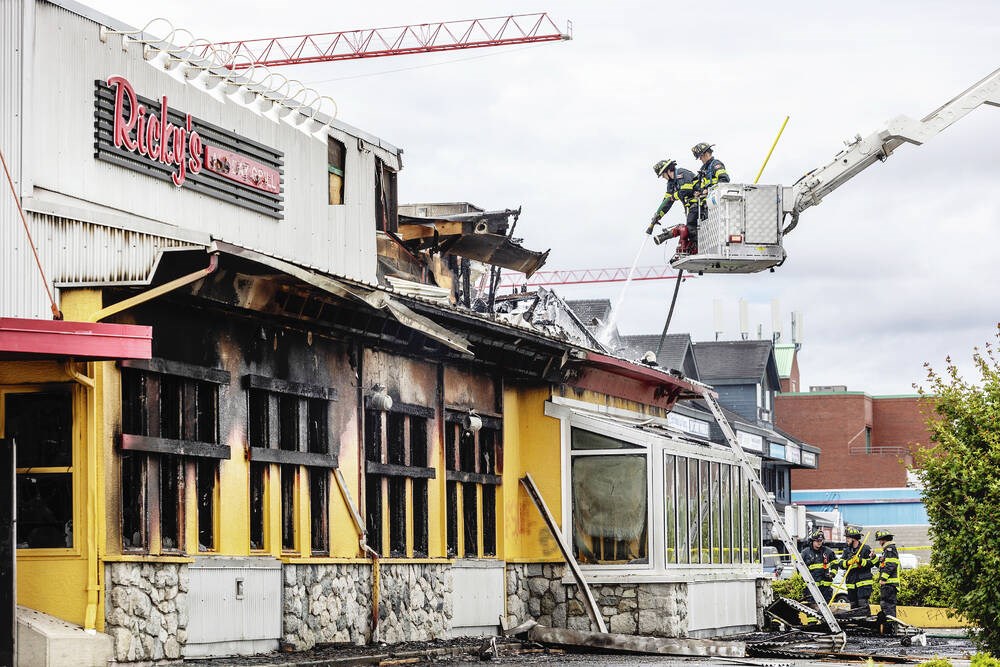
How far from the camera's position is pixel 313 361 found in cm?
1756

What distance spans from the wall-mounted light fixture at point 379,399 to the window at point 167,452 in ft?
10.6

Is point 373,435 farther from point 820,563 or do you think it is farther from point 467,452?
point 820,563

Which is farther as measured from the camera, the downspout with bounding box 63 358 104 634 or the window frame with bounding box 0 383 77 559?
the window frame with bounding box 0 383 77 559

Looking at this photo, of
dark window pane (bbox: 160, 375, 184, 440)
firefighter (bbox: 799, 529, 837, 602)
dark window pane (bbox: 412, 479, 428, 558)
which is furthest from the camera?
firefighter (bbox: 799, 529, 837, 602)

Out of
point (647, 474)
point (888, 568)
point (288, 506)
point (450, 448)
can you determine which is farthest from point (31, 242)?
point (888, 568)

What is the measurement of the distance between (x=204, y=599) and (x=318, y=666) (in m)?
1.43

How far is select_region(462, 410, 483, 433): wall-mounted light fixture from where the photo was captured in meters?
21.2

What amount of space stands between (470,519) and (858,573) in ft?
30.4

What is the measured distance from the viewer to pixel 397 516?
1967cm

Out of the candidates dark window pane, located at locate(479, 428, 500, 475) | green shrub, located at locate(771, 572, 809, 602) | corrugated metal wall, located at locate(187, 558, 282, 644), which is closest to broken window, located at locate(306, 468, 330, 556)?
corrugated metal wall, located at locate(187, 558, 282, 644)

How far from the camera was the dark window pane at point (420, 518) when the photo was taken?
65.9 feet

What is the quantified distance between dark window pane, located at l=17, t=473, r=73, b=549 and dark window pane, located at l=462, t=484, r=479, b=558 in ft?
28.3

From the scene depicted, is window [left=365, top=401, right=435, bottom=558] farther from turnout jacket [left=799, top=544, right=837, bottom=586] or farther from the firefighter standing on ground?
turnout jacket [left=799, top=544, right=837, bottom=586]

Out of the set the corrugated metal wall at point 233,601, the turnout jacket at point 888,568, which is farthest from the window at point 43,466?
the turnout jacket at point 888,568
